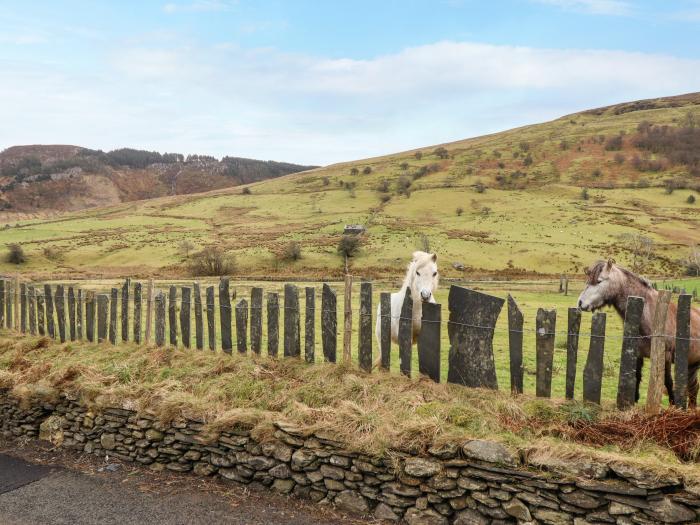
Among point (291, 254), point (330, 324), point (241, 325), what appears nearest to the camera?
point (330, 324)

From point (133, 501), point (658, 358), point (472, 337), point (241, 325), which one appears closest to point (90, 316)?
point (241, 325)

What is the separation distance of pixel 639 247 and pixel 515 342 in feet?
206

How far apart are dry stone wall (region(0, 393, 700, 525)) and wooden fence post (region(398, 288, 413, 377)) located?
70.8 inches

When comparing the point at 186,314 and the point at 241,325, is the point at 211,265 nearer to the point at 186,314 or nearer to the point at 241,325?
the point at 186,314

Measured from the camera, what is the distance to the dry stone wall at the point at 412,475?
5090mm

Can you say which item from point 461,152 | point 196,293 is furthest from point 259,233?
point 461,152

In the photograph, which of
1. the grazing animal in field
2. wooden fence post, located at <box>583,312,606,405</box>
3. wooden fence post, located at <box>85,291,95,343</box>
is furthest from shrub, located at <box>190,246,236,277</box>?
wooden fence post, located at <box>583,312,606,405</box>

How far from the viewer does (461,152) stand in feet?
496

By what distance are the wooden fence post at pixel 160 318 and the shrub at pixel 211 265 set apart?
4187 centimetres

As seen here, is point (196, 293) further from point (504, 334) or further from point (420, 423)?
point (504, 334)

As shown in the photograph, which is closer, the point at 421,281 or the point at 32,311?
the point at 421,281

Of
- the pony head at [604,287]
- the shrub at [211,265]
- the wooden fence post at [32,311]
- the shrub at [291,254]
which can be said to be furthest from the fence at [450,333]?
the shrub at [291,254]

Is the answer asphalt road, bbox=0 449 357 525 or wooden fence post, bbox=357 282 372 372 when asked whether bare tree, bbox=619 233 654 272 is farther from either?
asphalt road, bbox=0 449 357 525

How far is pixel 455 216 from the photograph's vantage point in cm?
8500
